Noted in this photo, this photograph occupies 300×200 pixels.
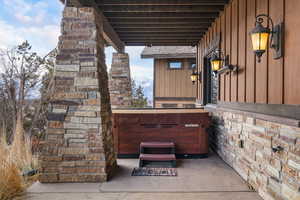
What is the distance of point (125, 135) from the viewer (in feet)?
Result: 13.4

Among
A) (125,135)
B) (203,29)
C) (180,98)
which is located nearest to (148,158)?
(125,135)

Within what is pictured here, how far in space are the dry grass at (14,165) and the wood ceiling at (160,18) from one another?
2793 mm

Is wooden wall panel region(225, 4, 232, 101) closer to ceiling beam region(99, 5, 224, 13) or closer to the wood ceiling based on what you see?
the wood ceiling

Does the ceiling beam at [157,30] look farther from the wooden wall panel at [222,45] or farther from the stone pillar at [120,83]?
the stone pillar at [120,83]

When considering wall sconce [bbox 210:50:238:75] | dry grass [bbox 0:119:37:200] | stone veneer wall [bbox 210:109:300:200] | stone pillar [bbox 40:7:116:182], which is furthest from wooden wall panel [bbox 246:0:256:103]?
dry grass [bbox 0:119:37:200]

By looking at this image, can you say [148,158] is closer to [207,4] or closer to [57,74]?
[57,74]

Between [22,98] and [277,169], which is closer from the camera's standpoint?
[277,169]

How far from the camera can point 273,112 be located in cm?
225

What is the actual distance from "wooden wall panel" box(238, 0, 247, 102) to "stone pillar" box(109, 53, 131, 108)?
4.07m

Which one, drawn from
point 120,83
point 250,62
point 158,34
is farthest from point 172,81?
point 250,62

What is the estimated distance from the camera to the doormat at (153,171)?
324cm

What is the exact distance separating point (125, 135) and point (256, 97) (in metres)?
2.49

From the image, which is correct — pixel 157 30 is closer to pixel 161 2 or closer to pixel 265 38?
pixel 161 2

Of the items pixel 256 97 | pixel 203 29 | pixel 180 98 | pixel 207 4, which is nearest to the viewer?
pixel 256 97
